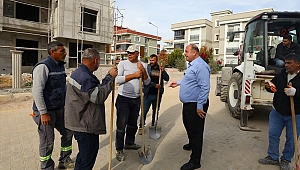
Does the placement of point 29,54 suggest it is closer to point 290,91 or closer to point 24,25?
point 24,25

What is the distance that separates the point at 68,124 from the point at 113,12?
20123mm

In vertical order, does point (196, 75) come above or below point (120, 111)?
above

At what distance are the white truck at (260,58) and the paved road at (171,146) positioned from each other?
1.91ft

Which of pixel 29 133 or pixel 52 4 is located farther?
pixel 52 4

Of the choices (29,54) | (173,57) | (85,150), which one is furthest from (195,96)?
(173,57)

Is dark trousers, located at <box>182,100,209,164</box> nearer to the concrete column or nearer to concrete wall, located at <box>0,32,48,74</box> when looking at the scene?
the concrete column

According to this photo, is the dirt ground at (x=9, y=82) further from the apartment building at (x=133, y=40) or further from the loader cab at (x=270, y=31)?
the apartment building at (x=133, y=40)

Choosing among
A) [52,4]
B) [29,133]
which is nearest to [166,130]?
[29,133]

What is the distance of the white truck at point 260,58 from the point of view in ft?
16.3

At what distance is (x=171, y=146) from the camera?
4.29m

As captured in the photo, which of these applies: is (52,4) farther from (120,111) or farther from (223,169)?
(223,169)

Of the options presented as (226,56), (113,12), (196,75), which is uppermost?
(113,12)

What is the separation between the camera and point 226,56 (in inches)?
1528

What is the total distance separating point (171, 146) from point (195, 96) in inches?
58.4
